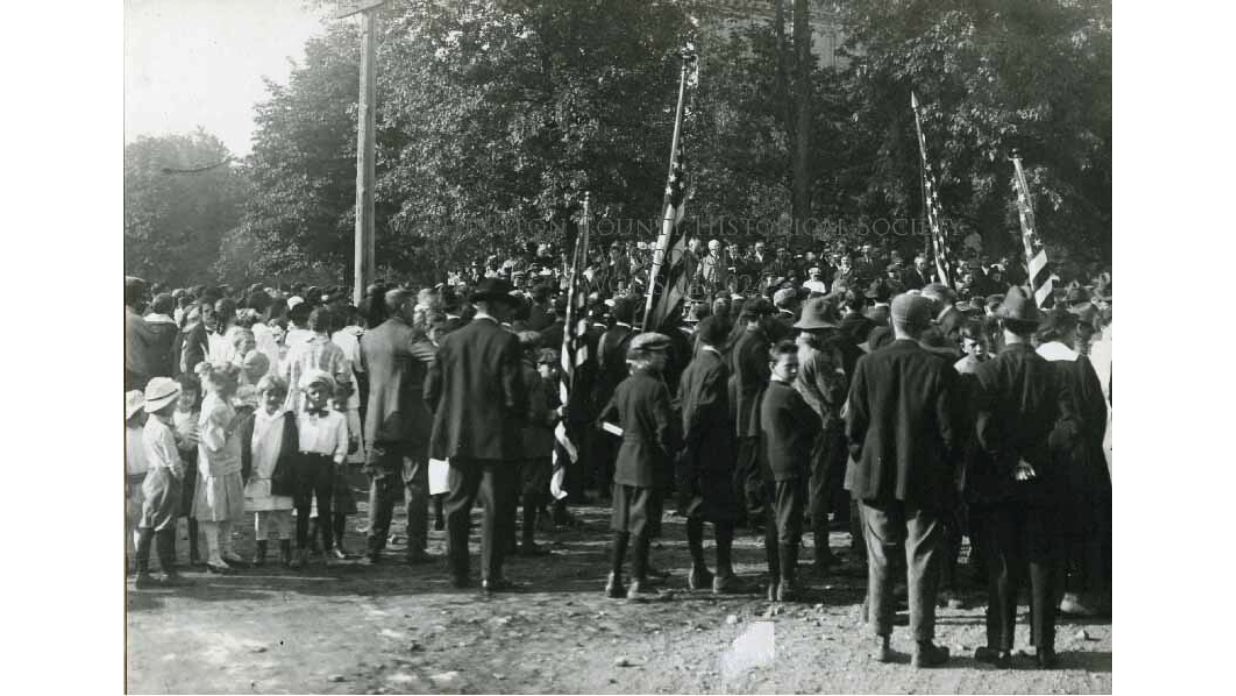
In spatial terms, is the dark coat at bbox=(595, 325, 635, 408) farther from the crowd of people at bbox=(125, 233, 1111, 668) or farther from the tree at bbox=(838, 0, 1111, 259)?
the tree at bbox=(838, 0, 1111, 259)

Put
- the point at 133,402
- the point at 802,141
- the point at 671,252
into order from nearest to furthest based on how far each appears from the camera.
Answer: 1. the point at 133,402
2. the point at 671,252
3. the point at 802,141

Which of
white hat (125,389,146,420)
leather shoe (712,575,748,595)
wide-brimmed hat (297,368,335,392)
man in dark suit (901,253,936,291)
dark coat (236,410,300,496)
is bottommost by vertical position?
leather shoe (712,575,748,595)

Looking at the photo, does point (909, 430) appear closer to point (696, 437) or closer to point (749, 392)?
point (696, 437)

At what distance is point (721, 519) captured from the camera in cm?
767

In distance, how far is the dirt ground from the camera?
249 inches

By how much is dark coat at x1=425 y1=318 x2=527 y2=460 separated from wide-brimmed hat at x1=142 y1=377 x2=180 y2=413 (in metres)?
1.83

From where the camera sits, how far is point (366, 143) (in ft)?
43.4

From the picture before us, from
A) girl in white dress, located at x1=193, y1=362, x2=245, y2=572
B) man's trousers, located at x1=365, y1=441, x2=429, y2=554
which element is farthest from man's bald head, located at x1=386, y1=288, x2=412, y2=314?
girl in white dress, located at x1=193, y1=362, x2=245, y2=572

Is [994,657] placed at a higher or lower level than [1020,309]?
lower

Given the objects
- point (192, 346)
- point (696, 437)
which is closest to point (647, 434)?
point (696, 437)

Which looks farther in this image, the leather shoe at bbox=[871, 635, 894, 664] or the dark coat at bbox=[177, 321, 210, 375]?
the dark coat at bbox=[177, 321, 210, 375]

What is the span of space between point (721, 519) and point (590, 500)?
3.80 metres

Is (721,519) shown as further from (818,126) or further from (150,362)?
(818,126)

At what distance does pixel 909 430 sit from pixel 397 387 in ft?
13.6
